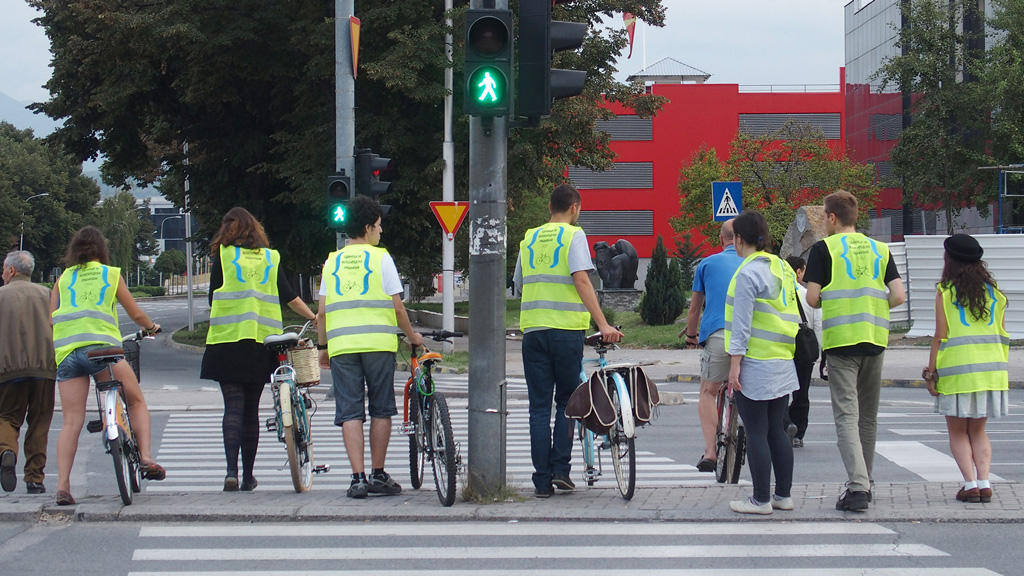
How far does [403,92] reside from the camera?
24.5m

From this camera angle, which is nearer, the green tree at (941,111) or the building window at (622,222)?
the green tree at (941,111)

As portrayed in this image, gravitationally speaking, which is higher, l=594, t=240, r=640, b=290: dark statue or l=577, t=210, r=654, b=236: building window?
l=577, t=210, r=654, b=236: building window

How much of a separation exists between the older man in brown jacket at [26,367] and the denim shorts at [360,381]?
239cm

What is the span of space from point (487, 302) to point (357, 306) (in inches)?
32.9

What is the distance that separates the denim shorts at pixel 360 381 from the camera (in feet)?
24.1

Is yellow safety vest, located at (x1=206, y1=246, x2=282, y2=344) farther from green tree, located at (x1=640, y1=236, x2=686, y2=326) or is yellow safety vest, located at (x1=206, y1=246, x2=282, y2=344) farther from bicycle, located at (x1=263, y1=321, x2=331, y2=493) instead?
green tree, located at (x1=640, y1=236, x2=686, y2=326)

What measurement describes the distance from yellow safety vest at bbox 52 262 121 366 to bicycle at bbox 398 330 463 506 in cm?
200

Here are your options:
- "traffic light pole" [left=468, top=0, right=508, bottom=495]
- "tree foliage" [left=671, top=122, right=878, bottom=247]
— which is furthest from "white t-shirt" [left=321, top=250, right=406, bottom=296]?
"tree foliage" [left=671, top=122, right=878, bottom=247]

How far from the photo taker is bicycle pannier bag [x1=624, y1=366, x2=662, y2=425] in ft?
23.7

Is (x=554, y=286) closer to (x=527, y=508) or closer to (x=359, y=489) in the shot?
(x=527, y=508)

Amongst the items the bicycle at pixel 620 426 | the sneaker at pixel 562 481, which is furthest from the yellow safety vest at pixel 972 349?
the sneaker at pixel 562 481

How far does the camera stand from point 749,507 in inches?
269

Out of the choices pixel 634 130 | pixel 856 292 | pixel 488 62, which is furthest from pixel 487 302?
pixel 634 130

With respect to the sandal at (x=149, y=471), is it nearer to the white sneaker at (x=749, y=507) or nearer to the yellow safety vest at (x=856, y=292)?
the white sneaker at (x=749, y=507)
